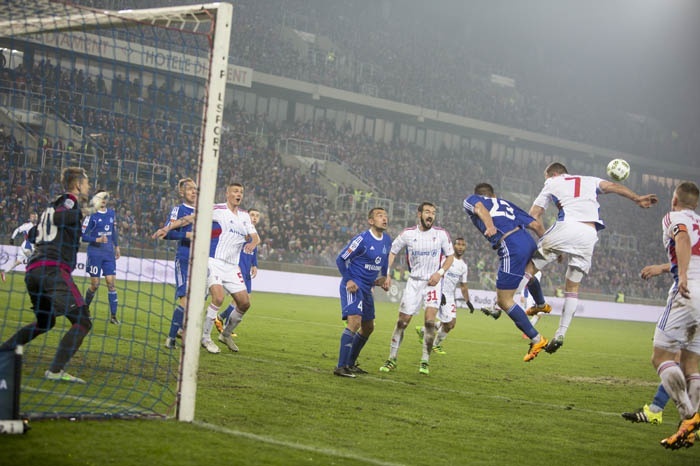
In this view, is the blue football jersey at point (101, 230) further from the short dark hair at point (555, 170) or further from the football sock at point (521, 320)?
the short dark hair at point (555, 170)

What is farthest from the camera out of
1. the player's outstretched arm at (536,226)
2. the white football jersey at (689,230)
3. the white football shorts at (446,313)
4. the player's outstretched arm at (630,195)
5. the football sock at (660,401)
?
the white football shorts at (446,313)

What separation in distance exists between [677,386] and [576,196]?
330cm

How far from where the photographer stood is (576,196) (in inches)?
398

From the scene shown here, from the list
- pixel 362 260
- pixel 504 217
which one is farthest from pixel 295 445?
pixel 504 217

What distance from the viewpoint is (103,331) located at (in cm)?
1363

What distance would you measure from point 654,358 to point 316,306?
19067 mm

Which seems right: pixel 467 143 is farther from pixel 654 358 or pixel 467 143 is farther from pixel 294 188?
pixel 654 358

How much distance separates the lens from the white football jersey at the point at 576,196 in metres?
10.0

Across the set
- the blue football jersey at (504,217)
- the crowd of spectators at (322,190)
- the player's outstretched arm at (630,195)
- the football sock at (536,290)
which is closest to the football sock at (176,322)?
the blue football jersey at (504,217)

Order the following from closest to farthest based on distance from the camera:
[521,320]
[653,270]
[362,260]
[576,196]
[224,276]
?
[653,270], [576,196], [521,320], [362,260], [224,276]

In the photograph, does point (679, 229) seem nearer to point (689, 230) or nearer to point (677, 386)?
point (689, 230)

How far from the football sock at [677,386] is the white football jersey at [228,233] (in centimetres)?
662

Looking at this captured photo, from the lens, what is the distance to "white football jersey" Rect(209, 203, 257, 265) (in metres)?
12.1

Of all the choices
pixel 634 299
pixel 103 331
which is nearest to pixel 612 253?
pixel 634 299
